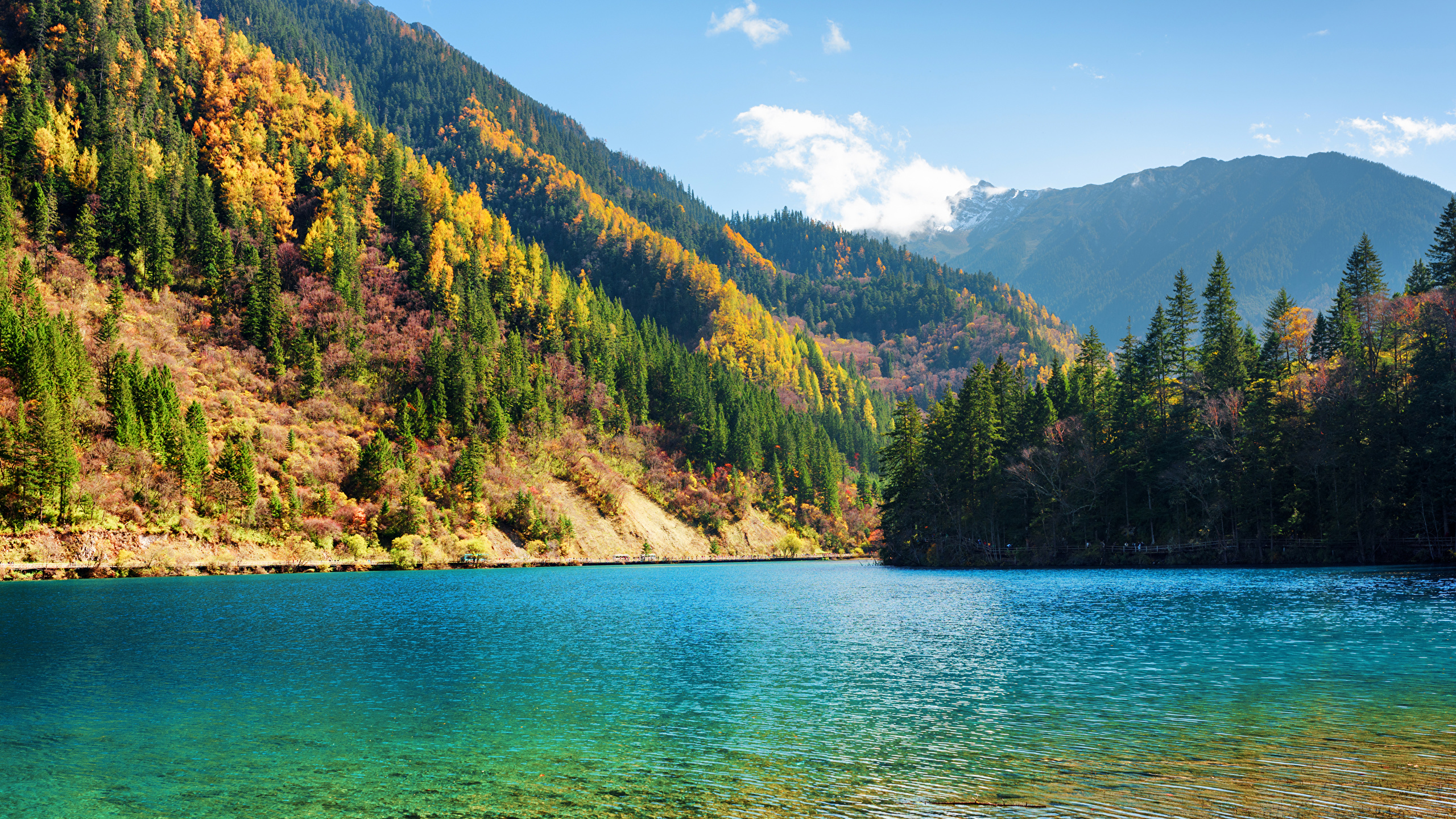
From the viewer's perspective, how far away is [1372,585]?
56188 mm

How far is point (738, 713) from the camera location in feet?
78.3

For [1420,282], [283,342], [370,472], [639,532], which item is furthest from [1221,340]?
[283,342]

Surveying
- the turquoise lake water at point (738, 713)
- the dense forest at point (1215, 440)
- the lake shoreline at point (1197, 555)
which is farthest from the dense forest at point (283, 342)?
the dense forest at point (1215, 440)

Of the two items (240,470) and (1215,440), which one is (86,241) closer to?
(240,470)

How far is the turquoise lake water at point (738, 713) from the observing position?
1620 centimetres

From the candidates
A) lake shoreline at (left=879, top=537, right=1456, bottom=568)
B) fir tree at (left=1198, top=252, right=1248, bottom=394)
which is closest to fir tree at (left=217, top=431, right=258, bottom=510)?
lake shoreline at (left=879, top=537, right=1456, bottom=568)

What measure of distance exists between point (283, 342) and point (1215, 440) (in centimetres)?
12013

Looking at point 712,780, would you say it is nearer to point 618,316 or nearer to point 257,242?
point 257,242

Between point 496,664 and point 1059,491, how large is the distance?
269 feet

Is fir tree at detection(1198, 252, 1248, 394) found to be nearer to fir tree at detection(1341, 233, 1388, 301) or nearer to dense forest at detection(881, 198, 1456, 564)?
dense forest at detection(881, 198, 1456, 564)

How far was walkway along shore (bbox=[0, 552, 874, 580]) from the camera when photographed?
74250mm

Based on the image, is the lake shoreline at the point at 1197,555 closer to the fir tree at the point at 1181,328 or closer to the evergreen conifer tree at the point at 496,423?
the fir tree at the point at 1181,328

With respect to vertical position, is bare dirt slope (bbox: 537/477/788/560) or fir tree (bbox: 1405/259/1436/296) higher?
fir tree (bbox: 1405/259/1436/296)

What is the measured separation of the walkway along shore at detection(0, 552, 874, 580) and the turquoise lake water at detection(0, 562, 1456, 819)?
3381cm
